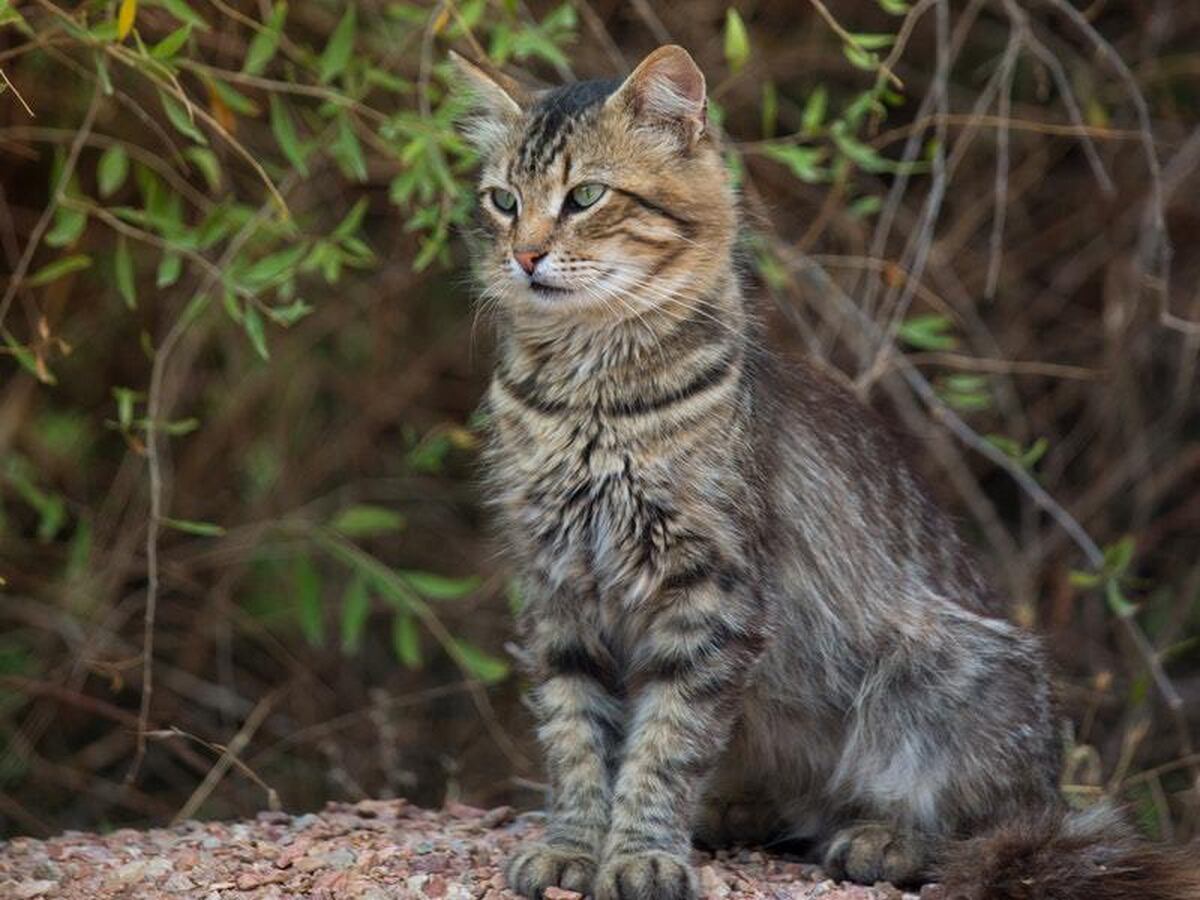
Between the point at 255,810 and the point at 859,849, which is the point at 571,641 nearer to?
the point at 859,849

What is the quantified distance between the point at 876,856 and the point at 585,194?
1.62m

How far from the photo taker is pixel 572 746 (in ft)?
13.6

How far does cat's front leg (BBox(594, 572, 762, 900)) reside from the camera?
3961mm

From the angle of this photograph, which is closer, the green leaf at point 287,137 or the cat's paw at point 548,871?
the cat's paw at point 548,871

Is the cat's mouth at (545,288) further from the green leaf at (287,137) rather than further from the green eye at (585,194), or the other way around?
the green leaf at (287,137)

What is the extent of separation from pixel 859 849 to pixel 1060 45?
4.13 meters

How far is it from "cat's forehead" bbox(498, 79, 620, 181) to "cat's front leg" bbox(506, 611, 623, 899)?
1028 mm

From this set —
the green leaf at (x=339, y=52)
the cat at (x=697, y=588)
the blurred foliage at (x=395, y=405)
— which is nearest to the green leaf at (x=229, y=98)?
the green leaf at (x=339, y=52)

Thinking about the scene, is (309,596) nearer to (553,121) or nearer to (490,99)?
(490,99)

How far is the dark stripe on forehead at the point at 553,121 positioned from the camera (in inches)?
169

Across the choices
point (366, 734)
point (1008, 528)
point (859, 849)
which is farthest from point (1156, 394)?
point (859, 849)

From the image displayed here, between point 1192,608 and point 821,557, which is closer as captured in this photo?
point 821,557

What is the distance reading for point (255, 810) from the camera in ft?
22.4

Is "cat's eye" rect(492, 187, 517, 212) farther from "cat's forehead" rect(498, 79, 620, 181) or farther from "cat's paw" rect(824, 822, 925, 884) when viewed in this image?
"cat's paw" rect(824, 822, 925, 884)
